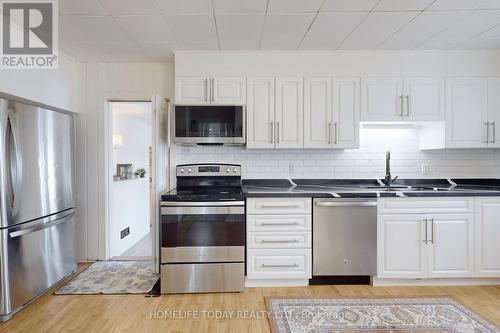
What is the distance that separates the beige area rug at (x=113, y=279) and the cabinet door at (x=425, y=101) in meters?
3.30

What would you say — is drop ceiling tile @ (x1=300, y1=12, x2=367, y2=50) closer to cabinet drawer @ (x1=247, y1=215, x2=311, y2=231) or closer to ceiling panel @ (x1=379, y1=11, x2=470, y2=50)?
ceiling panel @ (x1=379, y1=11, x2=470, y2=50)

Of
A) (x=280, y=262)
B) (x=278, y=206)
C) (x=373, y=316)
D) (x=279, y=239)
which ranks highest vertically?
(x=278, y=206)

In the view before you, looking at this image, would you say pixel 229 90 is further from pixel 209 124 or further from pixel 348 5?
pixel 348 5

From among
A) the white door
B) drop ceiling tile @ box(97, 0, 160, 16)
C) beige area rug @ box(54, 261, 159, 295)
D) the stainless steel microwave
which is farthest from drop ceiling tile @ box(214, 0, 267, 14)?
beige area rug @ box(54, 261, 159, 295)

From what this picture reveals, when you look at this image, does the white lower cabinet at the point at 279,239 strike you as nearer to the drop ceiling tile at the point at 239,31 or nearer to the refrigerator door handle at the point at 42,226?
the drop ceiling tile at the point at 239,31

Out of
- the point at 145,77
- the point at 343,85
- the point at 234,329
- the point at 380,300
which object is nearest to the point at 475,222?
the point at 380,300

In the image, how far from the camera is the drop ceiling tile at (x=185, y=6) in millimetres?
2115

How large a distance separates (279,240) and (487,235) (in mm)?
2047

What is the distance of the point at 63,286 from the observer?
8.87ft

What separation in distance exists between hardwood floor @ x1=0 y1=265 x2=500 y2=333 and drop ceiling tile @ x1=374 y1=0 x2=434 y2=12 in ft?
8.19

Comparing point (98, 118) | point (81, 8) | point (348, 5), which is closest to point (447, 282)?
point (348, 5)

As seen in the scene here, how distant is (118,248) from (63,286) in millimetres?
976

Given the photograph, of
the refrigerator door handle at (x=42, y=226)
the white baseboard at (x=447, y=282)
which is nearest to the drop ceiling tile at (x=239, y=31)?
the refrigerator door handle at (x=42, y=226)

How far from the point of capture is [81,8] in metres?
2.19
